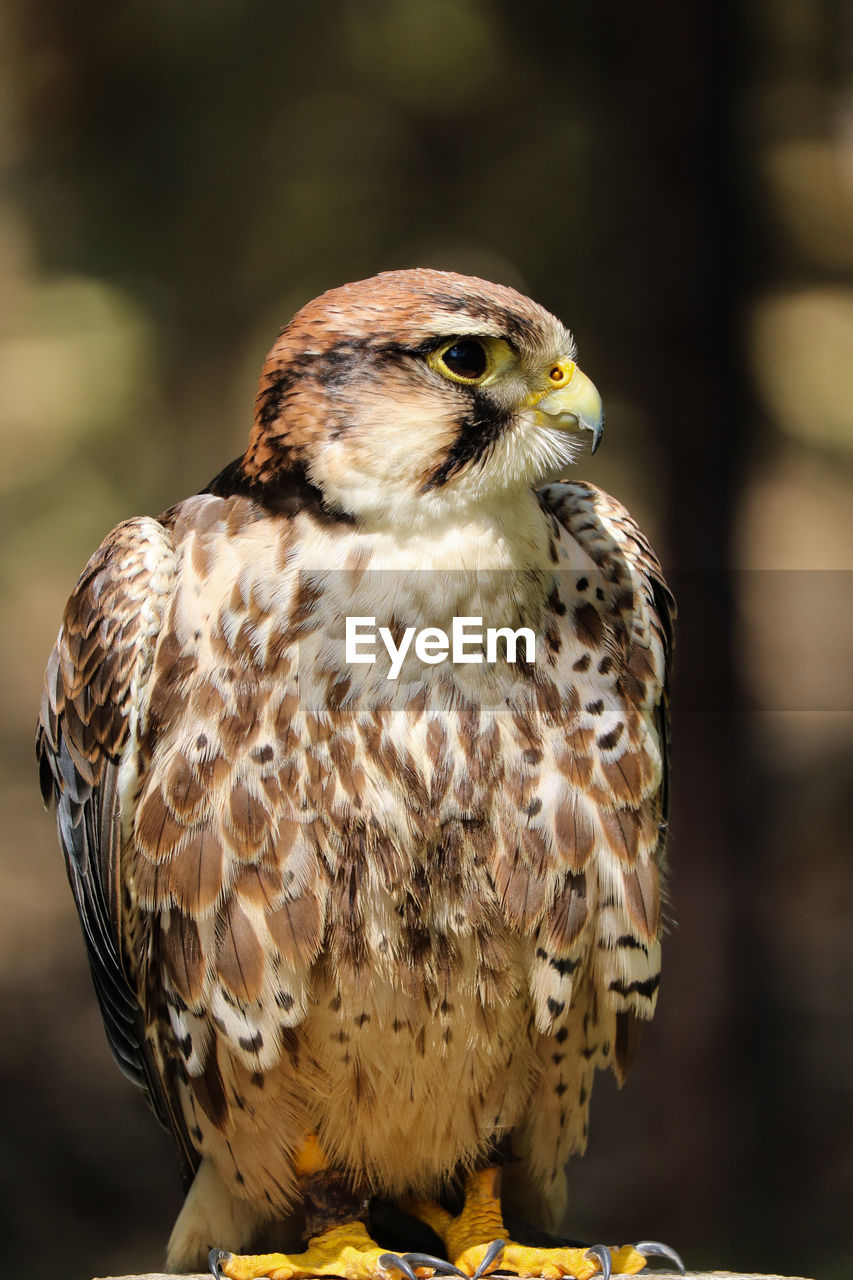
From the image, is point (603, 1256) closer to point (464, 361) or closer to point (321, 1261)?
point (321, 1261)

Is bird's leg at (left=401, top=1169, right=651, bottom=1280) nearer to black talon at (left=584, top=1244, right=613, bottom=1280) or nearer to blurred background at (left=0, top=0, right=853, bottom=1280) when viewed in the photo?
black talon at (left=584, top=1244, right=613, bottom=1280)

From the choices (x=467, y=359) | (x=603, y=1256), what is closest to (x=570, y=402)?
(x=467, y=359)

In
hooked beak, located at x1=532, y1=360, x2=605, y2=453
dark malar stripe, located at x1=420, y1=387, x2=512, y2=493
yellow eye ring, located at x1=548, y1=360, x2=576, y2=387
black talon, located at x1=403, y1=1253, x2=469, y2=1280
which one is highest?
yellow eye ring, located at x1=548, y1=360, x2=576, y2=387

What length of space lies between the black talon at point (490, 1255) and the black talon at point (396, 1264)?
0.10 metres

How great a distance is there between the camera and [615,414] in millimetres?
3398

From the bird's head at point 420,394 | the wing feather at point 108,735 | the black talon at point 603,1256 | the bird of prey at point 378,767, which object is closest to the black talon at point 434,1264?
the bird of prey at point 378,767

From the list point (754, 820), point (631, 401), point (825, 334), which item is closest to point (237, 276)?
point (631, 401)

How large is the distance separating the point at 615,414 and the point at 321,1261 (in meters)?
2.40

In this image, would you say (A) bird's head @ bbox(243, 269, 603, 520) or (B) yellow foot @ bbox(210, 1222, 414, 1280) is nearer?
(A) bird's head @ bbox(243, 269, 603, 520)

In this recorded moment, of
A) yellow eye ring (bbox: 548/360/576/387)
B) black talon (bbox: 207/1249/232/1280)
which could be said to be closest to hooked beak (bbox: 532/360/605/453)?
yellow eye ring (bbox: 548/360/576/387)

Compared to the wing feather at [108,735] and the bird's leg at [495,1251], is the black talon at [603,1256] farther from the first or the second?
the wing feather at [108,735]

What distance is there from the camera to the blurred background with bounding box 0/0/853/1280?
3.27m

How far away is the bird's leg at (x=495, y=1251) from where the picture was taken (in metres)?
1.73

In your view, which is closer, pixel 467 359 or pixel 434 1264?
pixel 467 359
